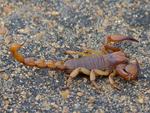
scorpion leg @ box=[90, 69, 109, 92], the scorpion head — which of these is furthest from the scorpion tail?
the scorpion head

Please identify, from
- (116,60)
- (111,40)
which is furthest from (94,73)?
(111,40)

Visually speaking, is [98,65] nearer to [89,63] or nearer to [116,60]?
[89,63]

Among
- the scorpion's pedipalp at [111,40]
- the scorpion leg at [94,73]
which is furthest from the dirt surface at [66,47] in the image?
the scorpion's pedipalp at [111,40]

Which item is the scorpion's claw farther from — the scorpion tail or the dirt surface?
the scorpion tail

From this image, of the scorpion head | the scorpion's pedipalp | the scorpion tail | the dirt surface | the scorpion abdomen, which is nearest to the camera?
the dirt surface

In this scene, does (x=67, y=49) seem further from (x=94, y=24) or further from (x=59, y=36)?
(x=94, y=24)

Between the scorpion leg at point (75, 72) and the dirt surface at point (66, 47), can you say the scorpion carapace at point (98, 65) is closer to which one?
the scorpion leg at point (75, 72)

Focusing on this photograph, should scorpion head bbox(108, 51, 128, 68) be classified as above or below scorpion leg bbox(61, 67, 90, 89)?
above
